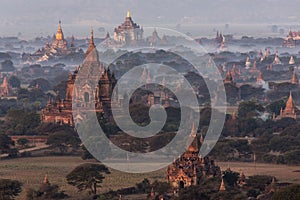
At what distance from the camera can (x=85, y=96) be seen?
5194cm

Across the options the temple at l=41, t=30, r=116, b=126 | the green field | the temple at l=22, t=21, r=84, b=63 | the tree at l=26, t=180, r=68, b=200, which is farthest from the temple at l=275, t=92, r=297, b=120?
the temple at l=22, t=21, r=84, b=63

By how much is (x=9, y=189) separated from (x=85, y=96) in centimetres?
1963

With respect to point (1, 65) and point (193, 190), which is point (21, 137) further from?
point (1, 65)

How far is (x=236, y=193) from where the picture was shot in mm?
31516

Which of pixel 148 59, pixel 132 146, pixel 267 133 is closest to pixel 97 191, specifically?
pixel 132 146

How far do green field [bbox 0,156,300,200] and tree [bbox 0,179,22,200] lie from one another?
3.06 ft

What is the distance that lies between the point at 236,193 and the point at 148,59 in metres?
75.2

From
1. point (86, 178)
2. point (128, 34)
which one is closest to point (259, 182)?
point (86, 178)

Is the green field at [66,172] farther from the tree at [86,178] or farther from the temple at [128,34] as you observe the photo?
the temple at [128,34]

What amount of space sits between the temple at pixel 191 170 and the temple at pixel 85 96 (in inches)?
592

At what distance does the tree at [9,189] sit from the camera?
106ft

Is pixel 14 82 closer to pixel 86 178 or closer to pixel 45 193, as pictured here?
pixel 86 178

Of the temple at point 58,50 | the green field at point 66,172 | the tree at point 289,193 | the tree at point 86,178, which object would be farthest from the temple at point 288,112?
the temple at point 58,50

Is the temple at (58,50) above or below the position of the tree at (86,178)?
above
